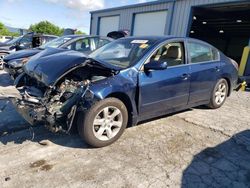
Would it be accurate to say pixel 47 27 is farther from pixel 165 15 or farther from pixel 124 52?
pixel 124 52

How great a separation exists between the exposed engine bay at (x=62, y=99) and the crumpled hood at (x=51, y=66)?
10 centimetres

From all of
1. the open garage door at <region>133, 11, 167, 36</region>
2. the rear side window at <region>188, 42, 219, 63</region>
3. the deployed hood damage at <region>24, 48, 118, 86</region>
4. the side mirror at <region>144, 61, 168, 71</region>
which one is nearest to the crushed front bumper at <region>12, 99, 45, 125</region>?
the deployed hood damage at <region>24, 48, 118, 86</region>

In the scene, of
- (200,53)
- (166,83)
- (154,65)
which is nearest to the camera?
(154,65)

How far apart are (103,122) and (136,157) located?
0.68m

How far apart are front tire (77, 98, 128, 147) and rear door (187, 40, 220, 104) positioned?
177 cm

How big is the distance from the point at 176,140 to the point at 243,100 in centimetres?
400

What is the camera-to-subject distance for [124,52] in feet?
15.1

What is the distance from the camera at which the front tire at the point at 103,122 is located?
3562 millimetres

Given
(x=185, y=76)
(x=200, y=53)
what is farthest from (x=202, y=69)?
(x=185, y=76)

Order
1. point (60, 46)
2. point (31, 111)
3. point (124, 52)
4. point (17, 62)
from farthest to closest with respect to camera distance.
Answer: point (60, 46) < point (17, 62) < point (124, 52) < point (31, 111)

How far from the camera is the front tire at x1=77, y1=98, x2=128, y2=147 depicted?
11.7ft

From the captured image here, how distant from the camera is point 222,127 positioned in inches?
193

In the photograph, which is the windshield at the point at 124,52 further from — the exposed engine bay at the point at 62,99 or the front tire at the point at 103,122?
the front tire at the point at 103,122

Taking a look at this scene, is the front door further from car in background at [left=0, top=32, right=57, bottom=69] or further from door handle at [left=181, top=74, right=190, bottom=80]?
car in background at [left=0, top=32, right=57, bottom=69]
